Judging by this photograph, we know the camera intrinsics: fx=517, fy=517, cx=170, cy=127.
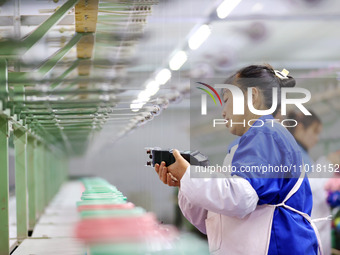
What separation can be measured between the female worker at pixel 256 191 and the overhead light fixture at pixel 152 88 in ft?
1.47

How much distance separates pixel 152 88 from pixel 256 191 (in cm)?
82

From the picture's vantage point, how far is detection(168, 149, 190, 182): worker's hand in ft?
6.29

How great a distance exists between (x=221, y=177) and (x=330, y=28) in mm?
6241

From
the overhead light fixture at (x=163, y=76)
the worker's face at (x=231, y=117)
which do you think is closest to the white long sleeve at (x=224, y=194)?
the worker's face at (x=231, y=117)

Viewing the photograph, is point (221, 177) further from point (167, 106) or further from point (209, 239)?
point (167, 106)

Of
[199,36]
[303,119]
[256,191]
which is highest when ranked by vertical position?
[199,36]

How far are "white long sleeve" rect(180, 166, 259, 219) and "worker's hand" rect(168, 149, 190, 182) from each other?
0.25 ft

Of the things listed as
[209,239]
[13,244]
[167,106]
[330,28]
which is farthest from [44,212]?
[330,28]

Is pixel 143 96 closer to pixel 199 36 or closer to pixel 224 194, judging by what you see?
pixel 224 194

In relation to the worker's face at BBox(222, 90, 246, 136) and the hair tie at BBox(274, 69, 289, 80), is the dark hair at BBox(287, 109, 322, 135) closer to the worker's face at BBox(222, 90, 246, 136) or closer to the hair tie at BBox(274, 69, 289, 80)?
the hair tie at BBox(274, 69, 289, 80)

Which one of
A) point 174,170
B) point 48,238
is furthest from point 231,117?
point 48,238

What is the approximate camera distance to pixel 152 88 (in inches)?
96.5

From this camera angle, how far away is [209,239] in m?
2.10

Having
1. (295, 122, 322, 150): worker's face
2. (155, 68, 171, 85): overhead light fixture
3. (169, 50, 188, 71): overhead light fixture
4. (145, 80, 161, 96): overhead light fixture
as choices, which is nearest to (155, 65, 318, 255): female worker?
(145, 80, 161, 96): overhead light fixture
